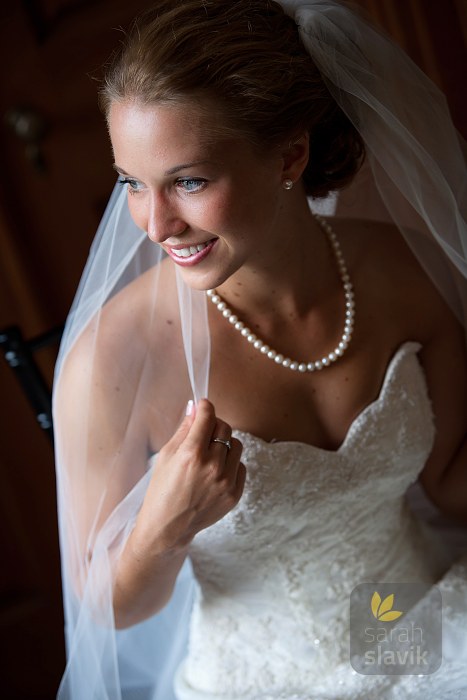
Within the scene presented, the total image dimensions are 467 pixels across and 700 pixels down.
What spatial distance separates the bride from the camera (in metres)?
1.09

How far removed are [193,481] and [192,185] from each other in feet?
1.19

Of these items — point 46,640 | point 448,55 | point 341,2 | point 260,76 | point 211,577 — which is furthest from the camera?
point 46,640

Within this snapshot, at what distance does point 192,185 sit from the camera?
3.44 feet

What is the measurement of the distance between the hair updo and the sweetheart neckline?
1.30ft

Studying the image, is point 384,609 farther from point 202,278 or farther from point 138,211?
point 138,211

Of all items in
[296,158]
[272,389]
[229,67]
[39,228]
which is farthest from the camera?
[39,228]

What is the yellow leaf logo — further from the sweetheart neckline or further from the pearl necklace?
the pearl necklace

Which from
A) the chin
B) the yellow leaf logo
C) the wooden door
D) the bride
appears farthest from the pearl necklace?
the wooden door

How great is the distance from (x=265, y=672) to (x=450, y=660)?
10.6 inches

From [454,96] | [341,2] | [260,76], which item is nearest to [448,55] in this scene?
[454,96]

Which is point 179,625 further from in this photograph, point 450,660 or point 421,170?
point 421,170

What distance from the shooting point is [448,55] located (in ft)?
5.33

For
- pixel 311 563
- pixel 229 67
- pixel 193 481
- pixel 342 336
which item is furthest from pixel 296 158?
pixel 311 563

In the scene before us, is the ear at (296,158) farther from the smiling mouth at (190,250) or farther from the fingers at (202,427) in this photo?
the fingers at (202,427)
